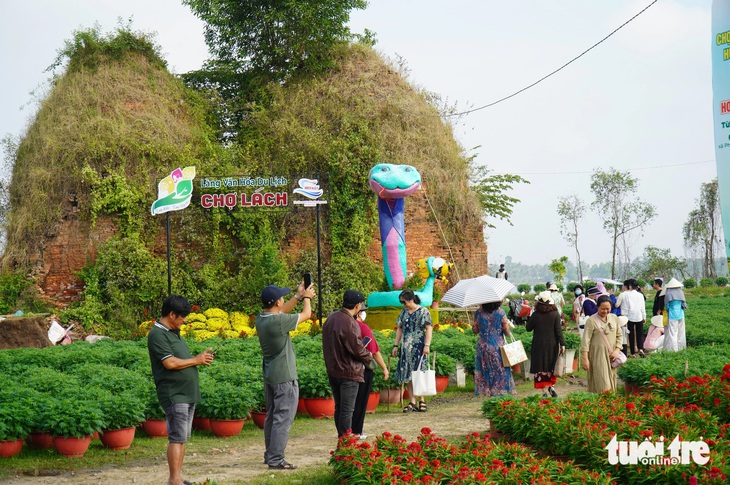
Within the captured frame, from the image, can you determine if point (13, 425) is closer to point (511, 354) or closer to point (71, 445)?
point (71, 445)

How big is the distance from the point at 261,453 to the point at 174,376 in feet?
7.34

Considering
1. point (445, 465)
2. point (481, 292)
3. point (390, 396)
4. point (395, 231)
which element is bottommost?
point (390, 396)

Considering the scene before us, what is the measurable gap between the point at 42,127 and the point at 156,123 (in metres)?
3.44

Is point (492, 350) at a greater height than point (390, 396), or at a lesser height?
greater

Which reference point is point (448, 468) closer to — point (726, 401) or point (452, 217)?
point (726, 401)

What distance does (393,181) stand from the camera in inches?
713

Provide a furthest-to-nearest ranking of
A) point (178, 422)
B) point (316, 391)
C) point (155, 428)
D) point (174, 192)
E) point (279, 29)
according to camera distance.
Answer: point (279, 29) < point (174, 192) < point (316, 391) < point (155, 428) < point (178, 422)

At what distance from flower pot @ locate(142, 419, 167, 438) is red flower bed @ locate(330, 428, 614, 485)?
3531 millimetres

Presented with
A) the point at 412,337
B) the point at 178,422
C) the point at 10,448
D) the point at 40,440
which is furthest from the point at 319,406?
the point at 178,422

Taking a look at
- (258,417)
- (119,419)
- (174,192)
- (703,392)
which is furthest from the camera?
(174,192)

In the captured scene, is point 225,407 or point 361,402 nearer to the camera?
point 361,402

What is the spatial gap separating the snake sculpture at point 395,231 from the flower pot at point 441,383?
5.14 metres

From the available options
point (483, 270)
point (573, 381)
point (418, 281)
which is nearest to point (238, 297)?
point (418, 281)

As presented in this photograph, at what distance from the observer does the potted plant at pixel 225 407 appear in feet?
31.4
